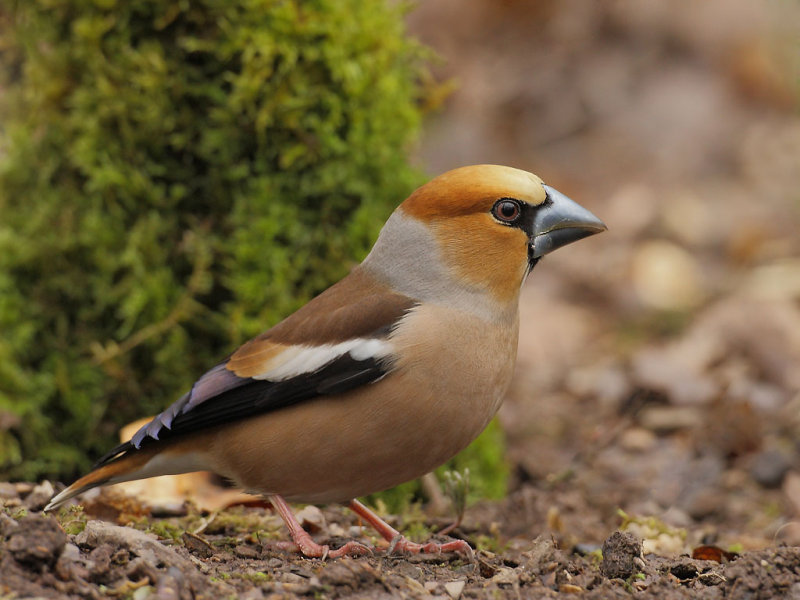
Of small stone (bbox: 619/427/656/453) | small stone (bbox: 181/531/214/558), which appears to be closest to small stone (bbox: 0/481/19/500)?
small stone (bbox: 181/531/214/558)

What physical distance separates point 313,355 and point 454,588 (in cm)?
110

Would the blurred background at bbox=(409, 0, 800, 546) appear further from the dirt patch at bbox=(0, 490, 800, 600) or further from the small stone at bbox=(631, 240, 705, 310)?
the dirt patch at bbox=(0, 490, 800, 600)

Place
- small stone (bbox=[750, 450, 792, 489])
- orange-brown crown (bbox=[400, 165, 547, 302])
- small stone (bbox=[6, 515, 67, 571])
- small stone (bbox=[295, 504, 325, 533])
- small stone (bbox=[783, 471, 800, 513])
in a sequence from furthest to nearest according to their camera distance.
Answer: small stone (bbox=[750, 450, 792, 489]) → small stone (bbox=[783, 471, 800, 513]) → small stone (bbox=[295, 504, 325, 533]) → orange-brown crown (bbox=[400, 165, 547, 302]) → small stone (bbox=[6, 515, 67, 571])

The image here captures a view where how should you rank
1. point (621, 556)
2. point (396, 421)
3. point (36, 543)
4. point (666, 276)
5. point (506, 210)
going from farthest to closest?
1. point (666, 276)
2. point (506, 210)
3. point (396, 421)
4. point (621, 556)
5. point (36, 543)

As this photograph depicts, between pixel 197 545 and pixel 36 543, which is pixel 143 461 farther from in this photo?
pixel 36 543

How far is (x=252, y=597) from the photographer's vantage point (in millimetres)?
2967

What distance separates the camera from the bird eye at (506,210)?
395cm

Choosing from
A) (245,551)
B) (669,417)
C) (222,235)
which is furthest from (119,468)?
(669,417)

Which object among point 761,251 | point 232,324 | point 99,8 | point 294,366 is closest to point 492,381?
point 294,366

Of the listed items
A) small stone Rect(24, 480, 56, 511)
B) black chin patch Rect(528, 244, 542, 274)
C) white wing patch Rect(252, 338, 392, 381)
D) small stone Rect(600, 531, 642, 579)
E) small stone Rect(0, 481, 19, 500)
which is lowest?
small stone Rect(600, 531, 642, 579)

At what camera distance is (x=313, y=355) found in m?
3.85

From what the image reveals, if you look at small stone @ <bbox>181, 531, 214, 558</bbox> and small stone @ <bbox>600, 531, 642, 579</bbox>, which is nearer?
small stone @ <bbox>600, 531, 642, 579</bbox>

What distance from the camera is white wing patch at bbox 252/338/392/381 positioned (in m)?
3.74

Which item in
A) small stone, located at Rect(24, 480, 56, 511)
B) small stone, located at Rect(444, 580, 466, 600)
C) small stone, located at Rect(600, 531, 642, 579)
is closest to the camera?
small stone, located at Rect(444, 580, 466, 600)
